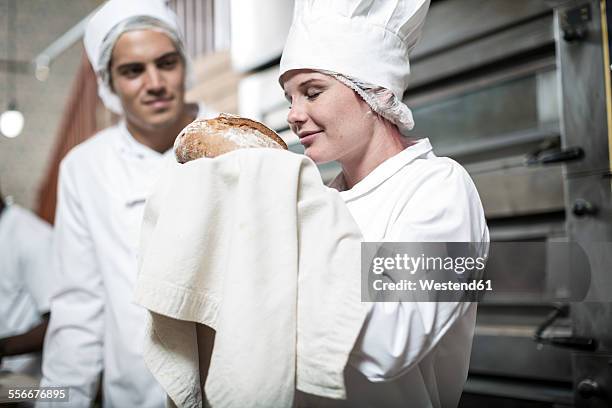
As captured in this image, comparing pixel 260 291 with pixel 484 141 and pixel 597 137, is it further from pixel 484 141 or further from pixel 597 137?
pixel 484 141

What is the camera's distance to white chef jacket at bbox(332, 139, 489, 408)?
0.80 m

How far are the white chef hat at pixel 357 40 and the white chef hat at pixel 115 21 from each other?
50cm

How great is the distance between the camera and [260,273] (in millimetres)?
807

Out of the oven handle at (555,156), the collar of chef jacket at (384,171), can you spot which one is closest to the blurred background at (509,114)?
the oven handle at (555,156)

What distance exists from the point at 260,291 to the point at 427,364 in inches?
10.8

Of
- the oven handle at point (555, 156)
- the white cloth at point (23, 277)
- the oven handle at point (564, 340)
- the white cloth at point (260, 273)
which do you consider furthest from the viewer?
the white cloth at point (23, 277)

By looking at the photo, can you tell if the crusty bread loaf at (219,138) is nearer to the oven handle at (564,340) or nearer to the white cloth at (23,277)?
the oven handle at (564,340)

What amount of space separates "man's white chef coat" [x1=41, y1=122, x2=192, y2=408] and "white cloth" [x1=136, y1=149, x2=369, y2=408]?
592 mm

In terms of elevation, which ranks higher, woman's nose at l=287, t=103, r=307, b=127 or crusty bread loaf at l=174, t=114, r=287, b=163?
woman's nose at l=287, t=103, r=307, b=127

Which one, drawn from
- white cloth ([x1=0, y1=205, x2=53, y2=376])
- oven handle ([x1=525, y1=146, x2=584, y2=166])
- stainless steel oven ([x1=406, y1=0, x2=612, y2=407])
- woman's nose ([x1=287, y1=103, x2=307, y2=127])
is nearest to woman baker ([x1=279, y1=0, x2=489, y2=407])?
woman's nose ([x1=287, y1=103, x2=307, y2=127])

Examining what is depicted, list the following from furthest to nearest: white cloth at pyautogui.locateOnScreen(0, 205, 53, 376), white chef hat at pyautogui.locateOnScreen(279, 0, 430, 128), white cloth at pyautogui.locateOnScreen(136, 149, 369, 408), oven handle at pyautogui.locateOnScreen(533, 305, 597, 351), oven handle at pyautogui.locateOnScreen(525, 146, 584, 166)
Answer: white cloth at pyautogui.locateOnScreen(0, 205, 53, 376) → oven handle at pyautogui.locateOnScreen(525, 146, 584, 166) → oven handle at pyautogui.locateOnScreen(533, 305, 597, 351) → white chef hat at pyautogui.locateOnScreen(279, 0, 430, 128) → white cloth at pyautogui.locateOnScreen(136, 149, 369, 408)

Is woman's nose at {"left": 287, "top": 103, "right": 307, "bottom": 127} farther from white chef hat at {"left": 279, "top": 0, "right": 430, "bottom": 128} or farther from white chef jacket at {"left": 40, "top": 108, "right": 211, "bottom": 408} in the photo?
white chef jacket at {"left": 40, "top": 108, "right": 211, "bottom": 408}

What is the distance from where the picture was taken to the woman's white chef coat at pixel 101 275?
4.58 ft

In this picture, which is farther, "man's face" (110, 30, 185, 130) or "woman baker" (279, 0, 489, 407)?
"man's face" (110, 30, 185, 130)
